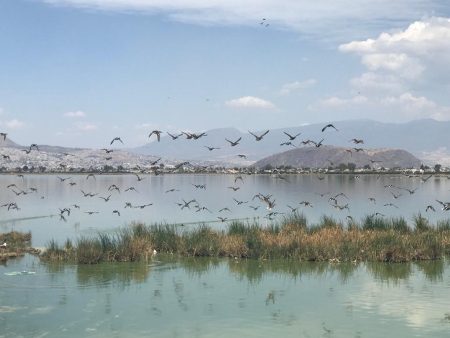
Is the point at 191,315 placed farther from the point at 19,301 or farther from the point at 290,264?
the point at 290,264

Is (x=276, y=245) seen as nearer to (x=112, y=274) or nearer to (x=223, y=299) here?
(x=223, y=299)

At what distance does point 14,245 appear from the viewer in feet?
123

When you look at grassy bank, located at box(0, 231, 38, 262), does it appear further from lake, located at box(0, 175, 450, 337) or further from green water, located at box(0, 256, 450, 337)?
green water, located at box(0, 256, 450, 337)

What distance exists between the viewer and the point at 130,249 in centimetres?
3281

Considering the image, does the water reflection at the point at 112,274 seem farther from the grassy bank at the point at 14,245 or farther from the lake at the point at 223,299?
the grassy bank at the point at 14,245

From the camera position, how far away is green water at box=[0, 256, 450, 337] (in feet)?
69.0

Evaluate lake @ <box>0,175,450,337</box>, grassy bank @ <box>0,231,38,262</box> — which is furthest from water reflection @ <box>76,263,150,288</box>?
grassy bank @ <box>0,231,38,262</box>

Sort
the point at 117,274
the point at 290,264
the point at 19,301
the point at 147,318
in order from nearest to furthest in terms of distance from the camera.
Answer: the point at 147,318 < the point at 19,301 < the point at 117,274 < the point at 290,264

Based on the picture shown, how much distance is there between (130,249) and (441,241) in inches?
677

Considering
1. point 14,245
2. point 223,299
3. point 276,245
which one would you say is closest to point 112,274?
point 223,299

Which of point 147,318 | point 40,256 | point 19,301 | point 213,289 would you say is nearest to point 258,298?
point 213,289

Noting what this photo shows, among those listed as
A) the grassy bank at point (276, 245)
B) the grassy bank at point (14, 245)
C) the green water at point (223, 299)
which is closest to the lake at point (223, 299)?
the green water at point (223, 299)

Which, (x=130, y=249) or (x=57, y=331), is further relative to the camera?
(x=130, y=249)

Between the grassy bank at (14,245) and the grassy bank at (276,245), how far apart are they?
2441 mm
